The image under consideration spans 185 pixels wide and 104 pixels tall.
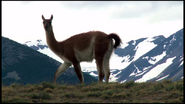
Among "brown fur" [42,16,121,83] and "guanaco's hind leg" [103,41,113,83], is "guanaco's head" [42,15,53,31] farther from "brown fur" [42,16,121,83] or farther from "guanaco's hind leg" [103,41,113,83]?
"guanaco's hind leg" [103,41,113,83]

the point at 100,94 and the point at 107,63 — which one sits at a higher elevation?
the point at 107,63

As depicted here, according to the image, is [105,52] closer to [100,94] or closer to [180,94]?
[100,94]

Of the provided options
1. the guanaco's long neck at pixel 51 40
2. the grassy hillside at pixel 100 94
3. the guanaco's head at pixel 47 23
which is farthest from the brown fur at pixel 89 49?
the grassy hillside at pixel 100 94

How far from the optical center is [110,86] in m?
13.2

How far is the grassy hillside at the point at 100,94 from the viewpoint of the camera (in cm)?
1052

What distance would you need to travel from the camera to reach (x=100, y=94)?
38.5 feet

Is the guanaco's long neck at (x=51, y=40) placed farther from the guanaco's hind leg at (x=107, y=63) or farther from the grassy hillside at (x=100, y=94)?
the grassy hillside at (x=100, y=94)

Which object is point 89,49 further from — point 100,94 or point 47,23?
point 100,94

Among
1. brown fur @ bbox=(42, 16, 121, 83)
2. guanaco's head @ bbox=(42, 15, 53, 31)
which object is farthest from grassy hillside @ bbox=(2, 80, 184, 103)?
guanaco's head @ bbox=(42, 15, 53, 31)

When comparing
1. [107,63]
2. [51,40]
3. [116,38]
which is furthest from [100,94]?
[51,40]

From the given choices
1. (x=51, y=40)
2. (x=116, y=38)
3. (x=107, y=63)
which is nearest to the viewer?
(x=107, y=63)

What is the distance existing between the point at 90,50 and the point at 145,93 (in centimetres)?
419

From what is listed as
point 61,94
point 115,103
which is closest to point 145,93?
point 115,103

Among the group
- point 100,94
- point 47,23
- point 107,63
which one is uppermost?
point 47,23
